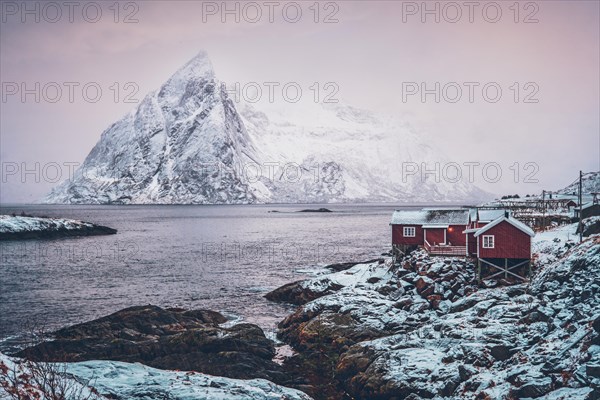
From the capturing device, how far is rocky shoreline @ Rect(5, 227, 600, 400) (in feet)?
71.4

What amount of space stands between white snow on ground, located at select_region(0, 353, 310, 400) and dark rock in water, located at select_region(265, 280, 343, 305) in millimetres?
21217

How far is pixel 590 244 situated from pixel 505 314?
9374mm

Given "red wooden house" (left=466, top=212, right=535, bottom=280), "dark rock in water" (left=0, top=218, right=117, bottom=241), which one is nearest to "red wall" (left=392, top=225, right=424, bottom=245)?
"red wooden house" (left=466, top=212, right=535, bottom=280)

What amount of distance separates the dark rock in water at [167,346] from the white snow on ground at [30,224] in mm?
79740

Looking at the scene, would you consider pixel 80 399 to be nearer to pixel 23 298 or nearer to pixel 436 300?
pixel 436 300

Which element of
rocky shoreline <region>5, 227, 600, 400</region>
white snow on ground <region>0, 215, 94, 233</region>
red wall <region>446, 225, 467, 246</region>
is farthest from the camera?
white snow on ground <region>0, 215, 94, 233</region>

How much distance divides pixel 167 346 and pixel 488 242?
1027 inches

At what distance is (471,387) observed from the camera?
21422 millimetres

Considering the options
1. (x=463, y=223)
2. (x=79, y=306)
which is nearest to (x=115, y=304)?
(x=79, y=306)

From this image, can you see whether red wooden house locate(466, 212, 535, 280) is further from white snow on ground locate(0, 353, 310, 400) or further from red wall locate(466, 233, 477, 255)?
white snow on ground locate(0, 353, 310, 400)

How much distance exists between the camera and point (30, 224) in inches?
4094

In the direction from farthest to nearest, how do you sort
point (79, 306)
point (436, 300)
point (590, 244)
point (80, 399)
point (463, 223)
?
point (463, 223), point (79, 306), point (436, 300), point (590, 244), point (80, 399)

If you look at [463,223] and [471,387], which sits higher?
[463,223]

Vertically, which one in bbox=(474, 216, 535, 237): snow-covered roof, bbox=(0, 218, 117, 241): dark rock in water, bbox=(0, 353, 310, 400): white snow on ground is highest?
bbox=(474, 216, 535, 237): snow-covered roof
